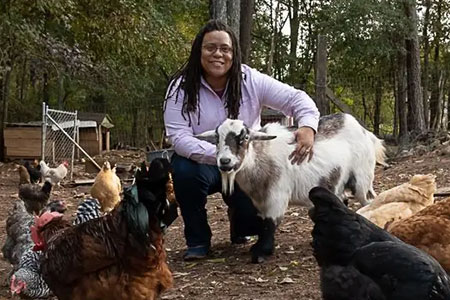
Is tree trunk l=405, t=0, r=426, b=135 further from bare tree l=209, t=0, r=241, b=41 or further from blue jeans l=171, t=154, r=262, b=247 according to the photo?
blue jeans l=171, t=154, r=262, b=247

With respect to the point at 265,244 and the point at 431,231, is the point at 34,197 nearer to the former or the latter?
the point at 265,244

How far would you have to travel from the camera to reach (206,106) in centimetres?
475

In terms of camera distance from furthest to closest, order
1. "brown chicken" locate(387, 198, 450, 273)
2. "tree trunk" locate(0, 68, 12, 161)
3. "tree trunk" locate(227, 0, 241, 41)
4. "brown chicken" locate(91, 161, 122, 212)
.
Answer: "tree trunk" locate(0, 68, 12, 161)
"tree trunk" locate(227, 0, 241, 41)
"brown chicken" locate(91, 161, 122, 212)
"brown chicken" locate(387, 198, 450, 273)

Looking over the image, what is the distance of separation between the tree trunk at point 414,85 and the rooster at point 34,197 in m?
8.30

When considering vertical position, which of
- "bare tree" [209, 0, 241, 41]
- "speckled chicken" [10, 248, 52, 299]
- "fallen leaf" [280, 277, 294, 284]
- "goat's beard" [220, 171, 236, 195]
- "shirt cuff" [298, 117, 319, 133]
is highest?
"bare tree" [209, 0, 241, 41]

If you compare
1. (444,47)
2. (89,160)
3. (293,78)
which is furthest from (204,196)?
(444,47)

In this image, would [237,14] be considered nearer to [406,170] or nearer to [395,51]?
[406,170]

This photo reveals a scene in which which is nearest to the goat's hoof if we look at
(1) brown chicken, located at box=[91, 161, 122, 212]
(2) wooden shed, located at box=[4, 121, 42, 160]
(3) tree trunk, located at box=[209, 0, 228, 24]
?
(1) brown chicken, located at box=[91, 161, 122, 212]

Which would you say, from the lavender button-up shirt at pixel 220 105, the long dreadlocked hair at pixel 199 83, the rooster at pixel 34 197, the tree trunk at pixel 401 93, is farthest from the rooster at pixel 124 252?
the tree trunk at pixel 401 93

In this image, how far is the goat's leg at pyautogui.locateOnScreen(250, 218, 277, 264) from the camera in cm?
459

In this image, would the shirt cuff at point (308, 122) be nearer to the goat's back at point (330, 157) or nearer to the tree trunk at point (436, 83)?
the goat's back at point (330, 157)

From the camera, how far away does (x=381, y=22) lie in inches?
570

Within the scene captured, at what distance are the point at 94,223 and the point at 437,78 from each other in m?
17.7

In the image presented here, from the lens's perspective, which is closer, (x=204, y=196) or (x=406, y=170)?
(x=204, y=196)
